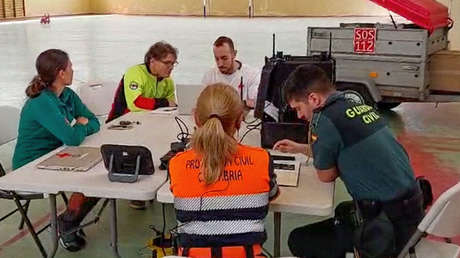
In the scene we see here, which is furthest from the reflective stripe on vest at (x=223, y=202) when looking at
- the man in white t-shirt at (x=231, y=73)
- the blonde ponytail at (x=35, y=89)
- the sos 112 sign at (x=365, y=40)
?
the sos 112 sign at (x=365, y=40)

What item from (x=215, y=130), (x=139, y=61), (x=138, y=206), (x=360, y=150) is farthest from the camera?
(x=139, y=61)

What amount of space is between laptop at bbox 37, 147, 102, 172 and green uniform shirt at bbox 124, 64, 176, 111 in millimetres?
1246

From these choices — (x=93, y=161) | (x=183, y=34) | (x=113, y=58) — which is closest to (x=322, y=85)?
(x=93, y=161)

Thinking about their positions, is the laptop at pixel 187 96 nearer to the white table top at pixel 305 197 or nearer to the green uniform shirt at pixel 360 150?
the white table top at pixel 305 197

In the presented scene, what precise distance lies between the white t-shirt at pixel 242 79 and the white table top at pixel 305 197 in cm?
187

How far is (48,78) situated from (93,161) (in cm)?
71

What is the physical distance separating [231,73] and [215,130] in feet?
8.50

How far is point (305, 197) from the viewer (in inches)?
87.5

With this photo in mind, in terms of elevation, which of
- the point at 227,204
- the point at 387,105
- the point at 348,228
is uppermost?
the point at 227,204

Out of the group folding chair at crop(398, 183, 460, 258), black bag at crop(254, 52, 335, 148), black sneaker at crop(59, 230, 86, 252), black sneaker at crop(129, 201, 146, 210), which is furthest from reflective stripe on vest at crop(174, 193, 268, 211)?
black sneaker at crop(129, 201, 146, 210)

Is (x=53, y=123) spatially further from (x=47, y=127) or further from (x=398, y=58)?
(x=398, y=58)

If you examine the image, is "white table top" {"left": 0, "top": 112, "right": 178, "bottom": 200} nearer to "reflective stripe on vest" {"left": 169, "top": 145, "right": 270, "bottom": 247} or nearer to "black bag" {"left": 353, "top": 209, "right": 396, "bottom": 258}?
"reflective stripe on vest" {"left": 169, "top": 145, "right": 270, "bottom": 247}

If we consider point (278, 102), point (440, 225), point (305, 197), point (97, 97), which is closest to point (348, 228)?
point (305, 197)

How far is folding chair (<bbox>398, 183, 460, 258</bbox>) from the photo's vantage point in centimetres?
200
